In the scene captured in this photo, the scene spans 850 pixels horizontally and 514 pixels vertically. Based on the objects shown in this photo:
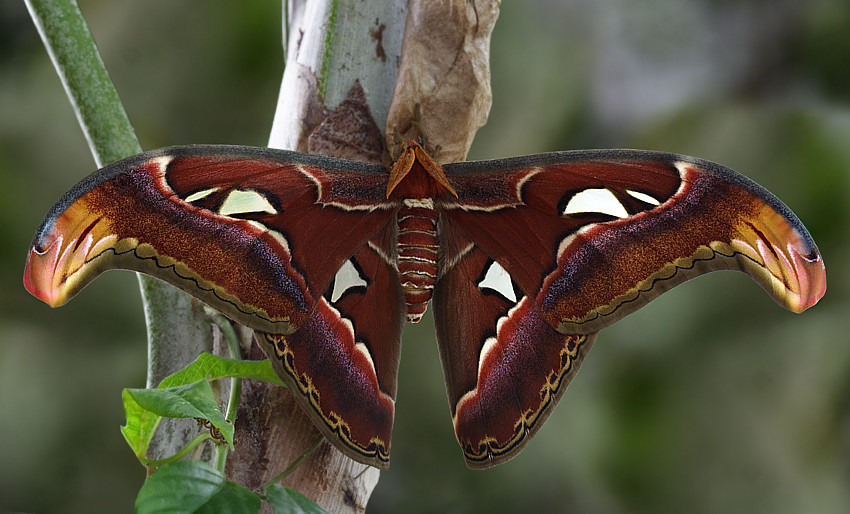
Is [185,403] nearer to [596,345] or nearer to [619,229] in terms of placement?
[619,229]

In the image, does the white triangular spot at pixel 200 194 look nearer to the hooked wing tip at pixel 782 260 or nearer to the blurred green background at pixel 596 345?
the hooked wing tip at pixel 782 260

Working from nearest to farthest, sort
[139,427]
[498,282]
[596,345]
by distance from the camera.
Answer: [139,427] → [498,282] → [596,345]

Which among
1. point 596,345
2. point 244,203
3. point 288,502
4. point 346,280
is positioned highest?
point 244,203

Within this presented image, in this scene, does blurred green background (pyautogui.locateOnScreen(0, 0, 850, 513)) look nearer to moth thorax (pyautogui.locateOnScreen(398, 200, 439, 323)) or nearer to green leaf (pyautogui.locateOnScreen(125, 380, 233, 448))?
moth thorax (pyautogui.locateOnScreen(398, 200, 439, 323))

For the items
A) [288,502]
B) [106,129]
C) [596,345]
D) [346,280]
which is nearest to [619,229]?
[346,280]

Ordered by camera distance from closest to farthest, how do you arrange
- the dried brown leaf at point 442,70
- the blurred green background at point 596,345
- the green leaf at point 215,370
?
the green leaf at point 215,370
the dried brown leaf at point 442,70
the blurred green background at point 596,345

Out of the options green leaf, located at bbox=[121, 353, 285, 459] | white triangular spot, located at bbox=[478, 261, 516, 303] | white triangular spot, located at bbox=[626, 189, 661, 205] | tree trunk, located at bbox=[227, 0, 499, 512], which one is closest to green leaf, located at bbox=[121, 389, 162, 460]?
→ green leaf, located at bbox=[121, 353, 285, 459]

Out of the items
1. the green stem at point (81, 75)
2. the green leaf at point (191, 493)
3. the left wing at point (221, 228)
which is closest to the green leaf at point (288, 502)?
the green leaf at point (191, 493)
